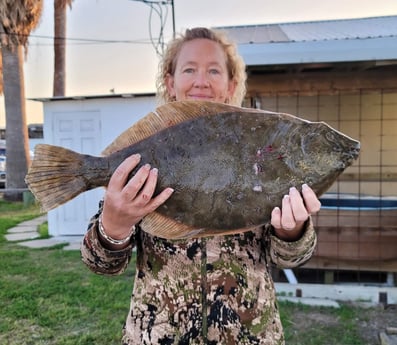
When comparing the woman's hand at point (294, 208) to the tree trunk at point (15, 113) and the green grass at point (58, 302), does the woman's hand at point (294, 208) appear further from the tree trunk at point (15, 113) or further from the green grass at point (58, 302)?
the tree trunk at point (15, 113)

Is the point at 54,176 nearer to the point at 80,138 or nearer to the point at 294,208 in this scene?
the point at 294,208

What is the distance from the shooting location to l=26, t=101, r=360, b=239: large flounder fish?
1321 mm

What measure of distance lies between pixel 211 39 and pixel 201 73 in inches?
8.1

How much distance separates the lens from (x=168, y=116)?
1.38 meters

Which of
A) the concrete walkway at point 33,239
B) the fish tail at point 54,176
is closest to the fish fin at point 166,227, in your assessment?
the fish tail at point 54,176

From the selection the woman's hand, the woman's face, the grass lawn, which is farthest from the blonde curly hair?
the grass lawn

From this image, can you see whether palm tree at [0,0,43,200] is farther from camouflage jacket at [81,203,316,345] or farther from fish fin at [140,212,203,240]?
fish fin at [140,212,203,240]

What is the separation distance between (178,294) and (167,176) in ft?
1.44

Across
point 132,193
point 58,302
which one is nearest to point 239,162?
point 132,193

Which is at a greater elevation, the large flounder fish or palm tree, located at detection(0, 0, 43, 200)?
palm tree, located at detection(0, 0, 43, 200)

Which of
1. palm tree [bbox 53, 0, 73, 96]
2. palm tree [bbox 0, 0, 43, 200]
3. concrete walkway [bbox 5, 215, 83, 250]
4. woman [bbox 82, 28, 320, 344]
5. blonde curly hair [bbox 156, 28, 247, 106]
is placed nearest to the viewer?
woman [bbox 82, 28, 320, 344]

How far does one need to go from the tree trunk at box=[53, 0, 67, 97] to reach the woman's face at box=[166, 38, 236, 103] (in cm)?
1430

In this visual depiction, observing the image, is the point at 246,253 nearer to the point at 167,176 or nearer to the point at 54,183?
the point at 167,176

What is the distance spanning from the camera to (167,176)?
138 cm
